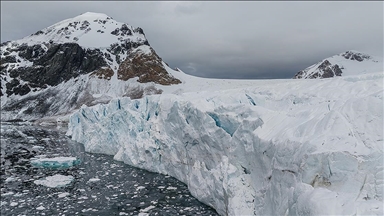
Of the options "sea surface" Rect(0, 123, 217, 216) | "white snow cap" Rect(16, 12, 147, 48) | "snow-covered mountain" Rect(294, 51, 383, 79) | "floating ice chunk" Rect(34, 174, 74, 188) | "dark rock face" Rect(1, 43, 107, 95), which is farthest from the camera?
"snow-covered mountain" Rect(294, 51, 383, 79)

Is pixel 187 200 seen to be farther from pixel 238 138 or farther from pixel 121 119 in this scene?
pixel 121 119

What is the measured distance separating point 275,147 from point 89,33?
338ft

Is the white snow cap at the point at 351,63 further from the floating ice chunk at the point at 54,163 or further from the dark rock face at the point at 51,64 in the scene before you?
the floating ice chunk at the point at 54,163

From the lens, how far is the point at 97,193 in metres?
15.4

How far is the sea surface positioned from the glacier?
35.7 inches

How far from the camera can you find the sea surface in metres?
13.2

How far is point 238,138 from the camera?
1253 centimetres

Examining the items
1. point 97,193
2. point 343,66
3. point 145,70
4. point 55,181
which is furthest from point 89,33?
point 343,66

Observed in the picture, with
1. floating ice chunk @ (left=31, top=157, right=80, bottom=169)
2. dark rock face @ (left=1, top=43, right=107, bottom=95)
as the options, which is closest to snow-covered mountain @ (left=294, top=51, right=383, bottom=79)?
dark rock face @ (left=1, top=43, right=107, bottom=95)

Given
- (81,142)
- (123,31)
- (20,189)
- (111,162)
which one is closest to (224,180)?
(20,189)

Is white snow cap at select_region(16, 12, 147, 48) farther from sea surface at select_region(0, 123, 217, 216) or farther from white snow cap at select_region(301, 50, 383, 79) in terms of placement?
white snow cap at select_region(301, 50, 383, 79)

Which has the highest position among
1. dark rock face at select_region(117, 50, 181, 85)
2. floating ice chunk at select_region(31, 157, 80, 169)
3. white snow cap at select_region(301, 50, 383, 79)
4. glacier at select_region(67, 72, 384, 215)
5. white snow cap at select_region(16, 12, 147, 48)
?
white snow cap at select_region(16, 12, 147, 48)

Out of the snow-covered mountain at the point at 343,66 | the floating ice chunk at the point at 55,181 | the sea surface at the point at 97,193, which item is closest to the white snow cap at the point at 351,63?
the snow-covered mountain at the point at 343,66

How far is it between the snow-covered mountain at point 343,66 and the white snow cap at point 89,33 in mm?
94049
